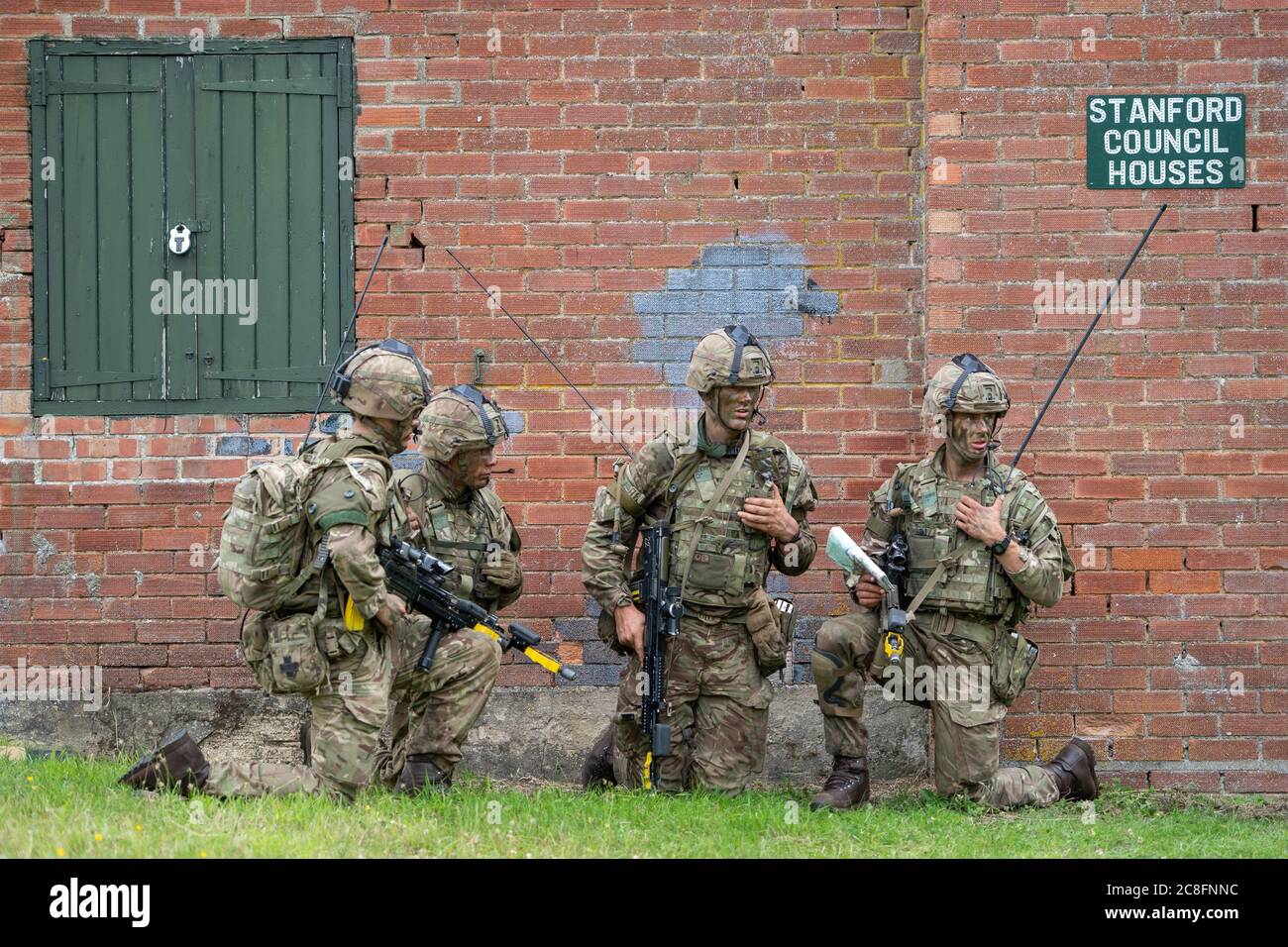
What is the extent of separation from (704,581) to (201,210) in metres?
3.16

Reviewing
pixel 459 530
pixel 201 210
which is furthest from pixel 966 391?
pixel 201 210

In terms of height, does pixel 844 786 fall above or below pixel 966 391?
below

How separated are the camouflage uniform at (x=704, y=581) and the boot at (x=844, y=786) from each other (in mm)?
335

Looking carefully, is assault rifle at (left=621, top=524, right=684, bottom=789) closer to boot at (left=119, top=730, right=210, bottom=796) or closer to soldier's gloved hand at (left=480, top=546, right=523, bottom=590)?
soldier's gloved hand at (left=480, top=546, right=523, bottom=590)

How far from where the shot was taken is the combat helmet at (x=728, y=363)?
6.40 m

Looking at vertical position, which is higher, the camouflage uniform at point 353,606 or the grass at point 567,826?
the camouflage uniform at point 353,606

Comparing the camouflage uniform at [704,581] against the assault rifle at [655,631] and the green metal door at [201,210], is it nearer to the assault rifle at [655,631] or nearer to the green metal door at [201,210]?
the assault rifle at [655,631]

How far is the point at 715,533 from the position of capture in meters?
6.52

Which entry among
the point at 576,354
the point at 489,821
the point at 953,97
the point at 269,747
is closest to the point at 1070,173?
the point at 953,97

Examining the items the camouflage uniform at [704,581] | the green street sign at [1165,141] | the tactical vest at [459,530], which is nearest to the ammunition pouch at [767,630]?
the camouflage uniform at [704,581]

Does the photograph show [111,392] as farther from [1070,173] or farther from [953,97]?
[1070,173]

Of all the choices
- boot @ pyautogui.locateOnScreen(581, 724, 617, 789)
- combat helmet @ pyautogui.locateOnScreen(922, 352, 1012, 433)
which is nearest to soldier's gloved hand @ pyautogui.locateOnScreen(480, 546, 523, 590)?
boot @ pyautogui.locateOnScreen(581, 724, 617, 789)

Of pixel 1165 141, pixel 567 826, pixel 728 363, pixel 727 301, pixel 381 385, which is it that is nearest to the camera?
pixel 567 826

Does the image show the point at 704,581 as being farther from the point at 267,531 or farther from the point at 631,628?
the point at 267,531
